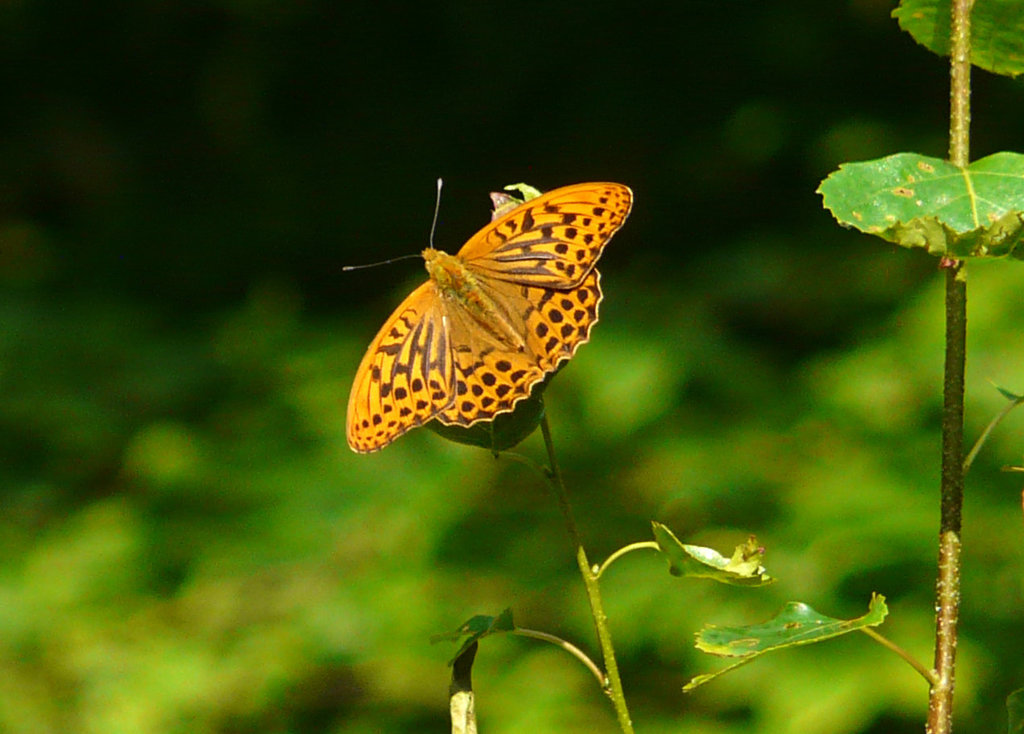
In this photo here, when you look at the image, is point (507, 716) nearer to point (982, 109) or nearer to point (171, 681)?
point (171, 681)

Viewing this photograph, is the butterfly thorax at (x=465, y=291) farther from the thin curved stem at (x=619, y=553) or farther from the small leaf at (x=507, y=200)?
the thin curved stem at (x=619, y=553)

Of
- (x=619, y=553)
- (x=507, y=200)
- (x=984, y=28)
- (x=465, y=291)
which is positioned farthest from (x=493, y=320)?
(x=984, y=28)

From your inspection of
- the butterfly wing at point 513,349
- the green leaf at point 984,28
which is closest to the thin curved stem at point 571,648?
the butterfly wing at point 513,349

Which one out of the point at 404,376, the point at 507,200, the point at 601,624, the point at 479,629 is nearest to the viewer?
the point at 601,624

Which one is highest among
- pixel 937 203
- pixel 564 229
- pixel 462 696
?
pixel 937 203

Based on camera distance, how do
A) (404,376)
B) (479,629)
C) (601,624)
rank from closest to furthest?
(601,624) < (479,629) < (404,376)

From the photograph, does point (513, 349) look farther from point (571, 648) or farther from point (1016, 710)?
point (1016, 710)

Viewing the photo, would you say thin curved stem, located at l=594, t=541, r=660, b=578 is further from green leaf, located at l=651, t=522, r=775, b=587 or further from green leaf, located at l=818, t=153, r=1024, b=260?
green leaf, located at l=818, t=153, r=1024, b=260
